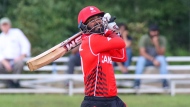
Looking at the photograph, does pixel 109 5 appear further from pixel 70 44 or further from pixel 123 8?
pixel 70 44

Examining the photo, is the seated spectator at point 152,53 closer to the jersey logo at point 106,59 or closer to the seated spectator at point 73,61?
the seated spectator at point 73,61

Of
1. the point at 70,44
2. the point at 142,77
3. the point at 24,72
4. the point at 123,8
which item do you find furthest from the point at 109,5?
the point at 70,44

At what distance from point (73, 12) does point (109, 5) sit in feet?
4.11

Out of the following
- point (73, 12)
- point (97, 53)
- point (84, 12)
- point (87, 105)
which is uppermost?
point (73, 12)

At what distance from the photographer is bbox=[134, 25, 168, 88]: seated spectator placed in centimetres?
1542

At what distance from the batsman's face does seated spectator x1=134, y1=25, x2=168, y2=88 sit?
8.10m

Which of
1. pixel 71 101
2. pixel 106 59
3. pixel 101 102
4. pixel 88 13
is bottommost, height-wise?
pixel 101 102

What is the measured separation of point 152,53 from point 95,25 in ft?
27.7

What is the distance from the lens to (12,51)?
605 inches

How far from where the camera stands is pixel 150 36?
51.5 feet

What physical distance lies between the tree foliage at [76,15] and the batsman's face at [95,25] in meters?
11.2

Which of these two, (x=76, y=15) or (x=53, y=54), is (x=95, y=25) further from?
(x=76, y=15)

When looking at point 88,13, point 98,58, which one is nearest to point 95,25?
point 88,13

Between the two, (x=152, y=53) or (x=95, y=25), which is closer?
(x=95, y=25)
